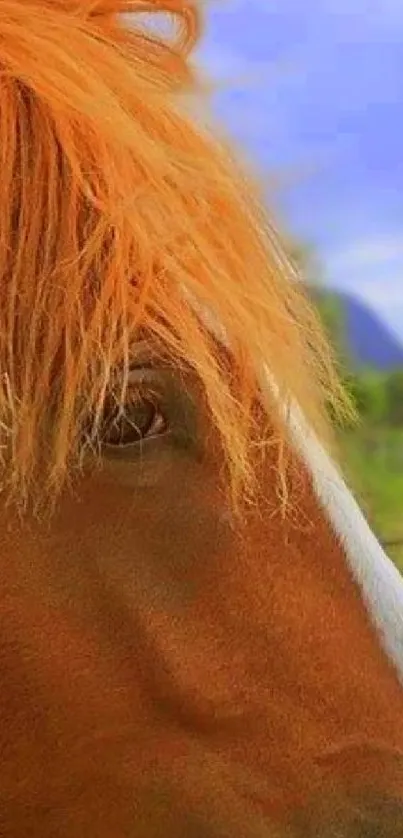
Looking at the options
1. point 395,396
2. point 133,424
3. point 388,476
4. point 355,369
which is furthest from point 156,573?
point 395,396

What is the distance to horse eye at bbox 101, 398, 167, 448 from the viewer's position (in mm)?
1144

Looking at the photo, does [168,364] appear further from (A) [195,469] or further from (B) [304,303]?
(B) [304,303]

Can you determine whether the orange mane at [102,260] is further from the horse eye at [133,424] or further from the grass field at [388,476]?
the grass field at [388,476]

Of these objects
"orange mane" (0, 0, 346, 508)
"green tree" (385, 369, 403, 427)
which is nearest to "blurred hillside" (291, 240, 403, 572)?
"orange mane" (0, 0, 346, 508)

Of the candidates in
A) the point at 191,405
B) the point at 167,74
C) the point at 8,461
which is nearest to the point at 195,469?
the point at 191,405

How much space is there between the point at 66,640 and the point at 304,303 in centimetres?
46

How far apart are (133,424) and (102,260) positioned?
5.8 inches

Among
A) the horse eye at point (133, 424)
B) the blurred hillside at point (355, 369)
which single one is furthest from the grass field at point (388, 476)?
the horse eye at point (133, 424)

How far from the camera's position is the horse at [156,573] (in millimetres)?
1135

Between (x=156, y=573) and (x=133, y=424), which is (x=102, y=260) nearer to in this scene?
(x=133, y=424)

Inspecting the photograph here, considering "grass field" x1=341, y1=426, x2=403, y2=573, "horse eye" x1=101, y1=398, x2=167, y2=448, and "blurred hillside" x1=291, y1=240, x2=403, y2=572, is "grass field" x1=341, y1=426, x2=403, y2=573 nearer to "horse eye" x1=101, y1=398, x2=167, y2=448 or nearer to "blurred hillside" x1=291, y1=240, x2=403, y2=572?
"blurred hillside" x1=291, y1=240, x2=403, y2=572

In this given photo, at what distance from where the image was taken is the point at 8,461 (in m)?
1.14

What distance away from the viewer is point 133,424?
1.15 m

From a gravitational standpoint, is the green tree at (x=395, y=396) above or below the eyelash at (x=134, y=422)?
above
